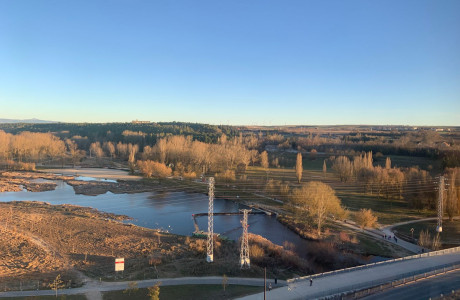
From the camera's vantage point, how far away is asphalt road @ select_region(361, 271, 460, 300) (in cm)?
963

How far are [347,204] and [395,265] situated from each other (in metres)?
13.1

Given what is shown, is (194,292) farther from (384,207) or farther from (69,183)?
(69,183)

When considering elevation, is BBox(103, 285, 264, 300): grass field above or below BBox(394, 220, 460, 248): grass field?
above

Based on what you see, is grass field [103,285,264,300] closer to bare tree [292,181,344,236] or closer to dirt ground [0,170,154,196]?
bare tree [292,181,344,236]

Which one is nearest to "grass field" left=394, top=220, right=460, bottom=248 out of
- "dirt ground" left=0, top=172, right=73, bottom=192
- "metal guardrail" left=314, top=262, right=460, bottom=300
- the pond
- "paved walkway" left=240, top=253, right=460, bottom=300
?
"paved walkway" left=240, top=253, right=460, bottom=300

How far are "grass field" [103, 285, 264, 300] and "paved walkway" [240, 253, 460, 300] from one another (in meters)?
0.54

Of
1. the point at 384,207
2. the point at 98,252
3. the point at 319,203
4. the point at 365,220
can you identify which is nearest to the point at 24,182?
the point at 98,252

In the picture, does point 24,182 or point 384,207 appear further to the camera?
point 24,182

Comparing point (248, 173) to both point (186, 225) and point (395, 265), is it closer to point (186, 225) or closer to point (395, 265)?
point (186, 225)

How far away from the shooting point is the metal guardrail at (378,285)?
9.53 meters

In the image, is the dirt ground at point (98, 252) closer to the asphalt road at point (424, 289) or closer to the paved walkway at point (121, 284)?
the paved walkway at point (121, 284)

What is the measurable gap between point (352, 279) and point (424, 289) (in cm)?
212

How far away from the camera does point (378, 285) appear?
10266 mm

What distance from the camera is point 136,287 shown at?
974cm
